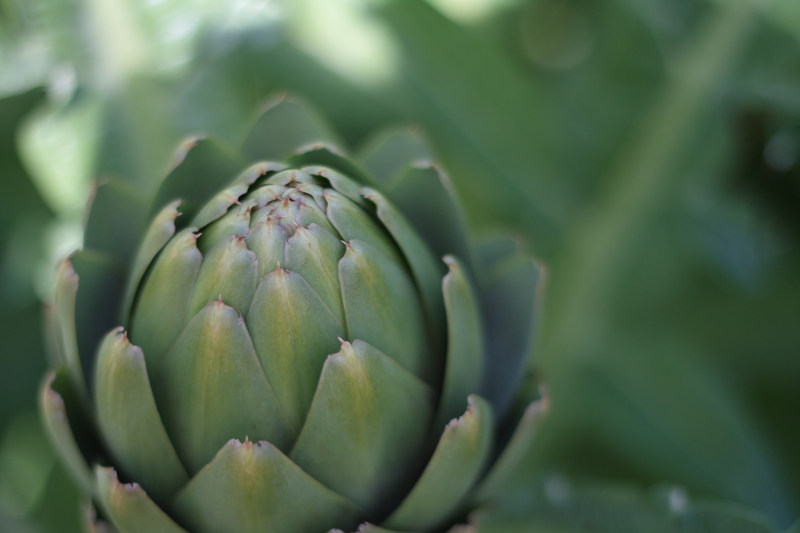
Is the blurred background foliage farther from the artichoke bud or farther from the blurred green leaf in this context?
the artichoke bud

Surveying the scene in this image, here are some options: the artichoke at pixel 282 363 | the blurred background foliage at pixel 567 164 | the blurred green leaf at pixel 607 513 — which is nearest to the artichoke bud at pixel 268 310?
the artichoke at pixel 282 363

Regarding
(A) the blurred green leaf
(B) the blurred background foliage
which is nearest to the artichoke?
(A) the blurred green leaf

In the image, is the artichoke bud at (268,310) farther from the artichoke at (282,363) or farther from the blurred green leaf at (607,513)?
the blurred green leaf at (607,513)

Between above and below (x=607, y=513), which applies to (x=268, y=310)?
above

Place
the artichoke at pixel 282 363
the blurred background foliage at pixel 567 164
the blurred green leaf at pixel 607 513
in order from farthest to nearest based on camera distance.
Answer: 1. the blurred background foliage at pixel 567 164
2. the blurred green leaf at pixel 607 513
3. the artichoke at pixel 282 363

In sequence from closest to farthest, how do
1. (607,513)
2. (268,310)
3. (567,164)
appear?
1. (268,310)
2. (607,513)
3. (567,164)

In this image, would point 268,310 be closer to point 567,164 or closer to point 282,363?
point 282,363

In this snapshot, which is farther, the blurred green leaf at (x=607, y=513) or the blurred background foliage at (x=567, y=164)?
the blurred background foliage at (x=567, y=164)

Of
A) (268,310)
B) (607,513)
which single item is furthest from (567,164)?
(268,310)
